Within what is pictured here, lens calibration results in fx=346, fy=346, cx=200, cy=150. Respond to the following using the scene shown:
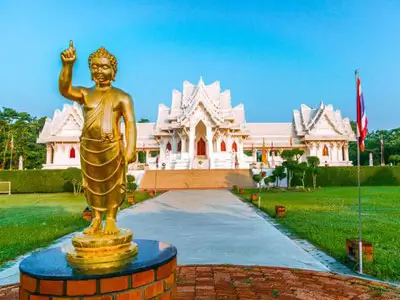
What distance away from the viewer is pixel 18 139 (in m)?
44.7

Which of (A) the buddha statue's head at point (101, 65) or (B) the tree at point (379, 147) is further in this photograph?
(B) the tree at point (379, 147)

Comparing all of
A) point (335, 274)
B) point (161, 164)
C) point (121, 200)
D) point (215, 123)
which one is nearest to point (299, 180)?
point (215, 123)

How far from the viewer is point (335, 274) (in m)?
4.95

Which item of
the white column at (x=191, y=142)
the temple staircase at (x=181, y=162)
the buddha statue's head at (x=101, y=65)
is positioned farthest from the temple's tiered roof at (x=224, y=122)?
the buddha statue's head at (x=101, y=65)

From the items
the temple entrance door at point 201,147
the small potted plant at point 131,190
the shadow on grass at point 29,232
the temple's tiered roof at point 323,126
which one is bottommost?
the shadow on grass at point 29,232

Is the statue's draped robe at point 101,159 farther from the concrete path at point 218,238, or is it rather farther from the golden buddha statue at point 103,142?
the concrete path at point 218,238

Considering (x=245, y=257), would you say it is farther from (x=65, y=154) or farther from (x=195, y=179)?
(x=65, y=154)

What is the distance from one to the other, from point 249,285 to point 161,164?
30687mm

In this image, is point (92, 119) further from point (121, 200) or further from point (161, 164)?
point (161, 164)

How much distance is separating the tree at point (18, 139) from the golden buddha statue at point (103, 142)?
43.9 m

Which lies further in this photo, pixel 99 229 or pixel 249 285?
pixel 249 285

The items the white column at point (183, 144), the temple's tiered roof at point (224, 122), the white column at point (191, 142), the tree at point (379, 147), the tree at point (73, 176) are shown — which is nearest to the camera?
the tree at point (73, 176)

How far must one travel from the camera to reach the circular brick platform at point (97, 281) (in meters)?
2.51

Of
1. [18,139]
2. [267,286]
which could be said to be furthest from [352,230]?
[18,139]
